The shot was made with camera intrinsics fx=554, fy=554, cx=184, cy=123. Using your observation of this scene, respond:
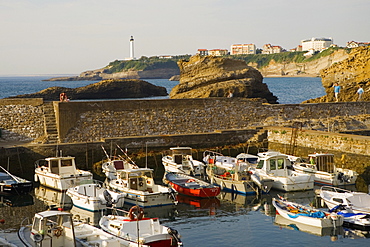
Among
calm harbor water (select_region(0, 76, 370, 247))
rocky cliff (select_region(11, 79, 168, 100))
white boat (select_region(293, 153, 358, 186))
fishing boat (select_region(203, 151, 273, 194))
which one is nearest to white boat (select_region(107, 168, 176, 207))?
calm harbor water (select_region(0, 76, 370, 247))

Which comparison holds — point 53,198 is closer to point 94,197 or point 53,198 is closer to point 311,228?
point 94,197

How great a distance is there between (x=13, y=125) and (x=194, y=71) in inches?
634

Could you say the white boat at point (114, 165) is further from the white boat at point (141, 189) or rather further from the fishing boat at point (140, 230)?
the fishing boat at point (140, 230)

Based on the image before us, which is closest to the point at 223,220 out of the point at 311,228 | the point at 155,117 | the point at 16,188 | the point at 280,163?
the point at 311,228

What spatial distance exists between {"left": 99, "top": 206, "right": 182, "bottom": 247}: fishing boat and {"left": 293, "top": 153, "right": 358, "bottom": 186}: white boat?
1022cm

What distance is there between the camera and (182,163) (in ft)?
85.9

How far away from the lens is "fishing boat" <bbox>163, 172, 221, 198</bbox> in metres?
21.8

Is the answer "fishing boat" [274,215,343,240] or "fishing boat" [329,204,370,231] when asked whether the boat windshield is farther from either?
"fishing boat" [329,204,370,231]

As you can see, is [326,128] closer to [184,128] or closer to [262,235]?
[184,128]

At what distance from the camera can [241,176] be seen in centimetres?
2341

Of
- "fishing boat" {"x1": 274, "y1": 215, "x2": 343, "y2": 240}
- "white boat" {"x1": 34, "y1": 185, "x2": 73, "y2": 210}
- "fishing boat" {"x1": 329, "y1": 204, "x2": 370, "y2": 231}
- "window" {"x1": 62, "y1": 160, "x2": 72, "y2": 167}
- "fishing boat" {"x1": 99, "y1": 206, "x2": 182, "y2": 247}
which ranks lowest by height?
"fishing boat" {"x1": 274, "y1": 215, "x2": 343, "y2": 240}

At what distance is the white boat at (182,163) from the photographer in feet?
84.2

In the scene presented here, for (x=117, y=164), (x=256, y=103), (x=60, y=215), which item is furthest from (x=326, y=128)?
(x=60, y=215)

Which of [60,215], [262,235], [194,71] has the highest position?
[194,71]
